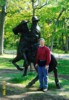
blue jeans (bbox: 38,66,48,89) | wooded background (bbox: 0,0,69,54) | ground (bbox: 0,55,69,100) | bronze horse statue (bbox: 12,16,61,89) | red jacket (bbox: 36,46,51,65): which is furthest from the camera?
wooded background (bbox: 0,0,69,54)

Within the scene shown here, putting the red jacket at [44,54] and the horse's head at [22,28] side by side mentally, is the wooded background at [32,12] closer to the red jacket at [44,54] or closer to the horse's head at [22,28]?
the horse's head at [22,28]

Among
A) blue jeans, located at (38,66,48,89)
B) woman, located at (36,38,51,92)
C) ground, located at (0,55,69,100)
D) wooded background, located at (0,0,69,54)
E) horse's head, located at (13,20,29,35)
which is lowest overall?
ground, located at (0,55,69,100)

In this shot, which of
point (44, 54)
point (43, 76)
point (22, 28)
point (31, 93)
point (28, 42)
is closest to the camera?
point (31, 93)

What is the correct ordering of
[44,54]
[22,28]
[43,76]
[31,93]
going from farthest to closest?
[22,28] → [43,76] → [44,54] → [31,93]

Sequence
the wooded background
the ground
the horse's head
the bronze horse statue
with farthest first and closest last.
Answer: the wooded background, the horse's head, the bronze horse statue, the ground

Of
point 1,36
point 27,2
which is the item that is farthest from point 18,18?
point 1,36

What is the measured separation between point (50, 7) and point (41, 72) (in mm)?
25816

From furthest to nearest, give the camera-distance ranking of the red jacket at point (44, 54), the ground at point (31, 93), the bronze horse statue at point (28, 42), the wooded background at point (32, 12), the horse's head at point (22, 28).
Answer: the wooded background at point (32, 12) → the horse's head at point (22, 28) → the bronze horse statue at point (28, 42) → the red jacket at point (44, 54) → the ground at point (31, 93)

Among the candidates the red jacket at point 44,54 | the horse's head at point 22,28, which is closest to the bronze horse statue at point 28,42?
the horse's head at point 22,28

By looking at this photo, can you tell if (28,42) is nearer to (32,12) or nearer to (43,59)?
(43,59)

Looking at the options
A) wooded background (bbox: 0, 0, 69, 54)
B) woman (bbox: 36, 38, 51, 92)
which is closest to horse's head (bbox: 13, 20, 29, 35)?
woman (bbox: 36, 38, 51, 92)

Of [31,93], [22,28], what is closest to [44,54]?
[31,93]

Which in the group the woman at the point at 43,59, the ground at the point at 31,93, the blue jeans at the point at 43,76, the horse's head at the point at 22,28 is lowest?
the ground at the point at 31,93

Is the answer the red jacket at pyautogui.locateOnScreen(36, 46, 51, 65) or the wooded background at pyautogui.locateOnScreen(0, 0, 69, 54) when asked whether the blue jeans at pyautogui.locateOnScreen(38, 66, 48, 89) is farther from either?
the wooded background at pyautogui.locateOnScreen(0, 0, 69, 54)
